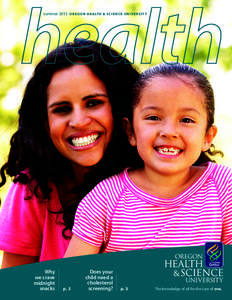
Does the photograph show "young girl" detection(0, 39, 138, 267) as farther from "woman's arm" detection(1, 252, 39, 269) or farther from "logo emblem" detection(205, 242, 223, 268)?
"logo emblem" detection(205, 242, 223, 268)

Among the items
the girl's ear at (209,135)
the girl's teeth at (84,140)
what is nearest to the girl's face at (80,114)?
the girl's teeth at (84,140)

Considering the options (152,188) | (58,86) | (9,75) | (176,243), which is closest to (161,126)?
(152,188)

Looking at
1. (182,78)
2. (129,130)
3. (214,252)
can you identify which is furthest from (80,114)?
(214,252)

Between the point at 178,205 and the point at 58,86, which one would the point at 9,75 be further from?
the point at 178,205

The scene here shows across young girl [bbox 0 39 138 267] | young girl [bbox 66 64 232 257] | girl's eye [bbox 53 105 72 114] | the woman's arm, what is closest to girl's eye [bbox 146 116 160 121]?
young girl [bbox 66 64 232 257]

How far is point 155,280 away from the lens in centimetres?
207

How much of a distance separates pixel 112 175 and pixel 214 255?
55 cm

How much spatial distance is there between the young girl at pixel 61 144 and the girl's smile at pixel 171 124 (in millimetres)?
358

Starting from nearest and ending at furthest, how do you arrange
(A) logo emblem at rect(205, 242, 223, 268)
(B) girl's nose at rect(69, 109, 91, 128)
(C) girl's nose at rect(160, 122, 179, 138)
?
(C) girl's nose at rect(160, 122, 179, 138) → (A) logo emblem at rect(205, 242, 223, 268) → (B) girl's nose at rect(69, 109, 91, 128)

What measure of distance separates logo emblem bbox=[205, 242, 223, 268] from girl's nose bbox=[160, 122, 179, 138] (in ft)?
1.51

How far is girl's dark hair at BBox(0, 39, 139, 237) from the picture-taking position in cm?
230

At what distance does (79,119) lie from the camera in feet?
7.23

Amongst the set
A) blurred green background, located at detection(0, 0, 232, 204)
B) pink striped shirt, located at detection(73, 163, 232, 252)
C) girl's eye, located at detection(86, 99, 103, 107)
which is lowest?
pink striped shirt, located at detection(73, 163, 232, 252)

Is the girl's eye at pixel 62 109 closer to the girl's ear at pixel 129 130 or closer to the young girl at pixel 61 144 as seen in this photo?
the young girl at pixel 61 144
